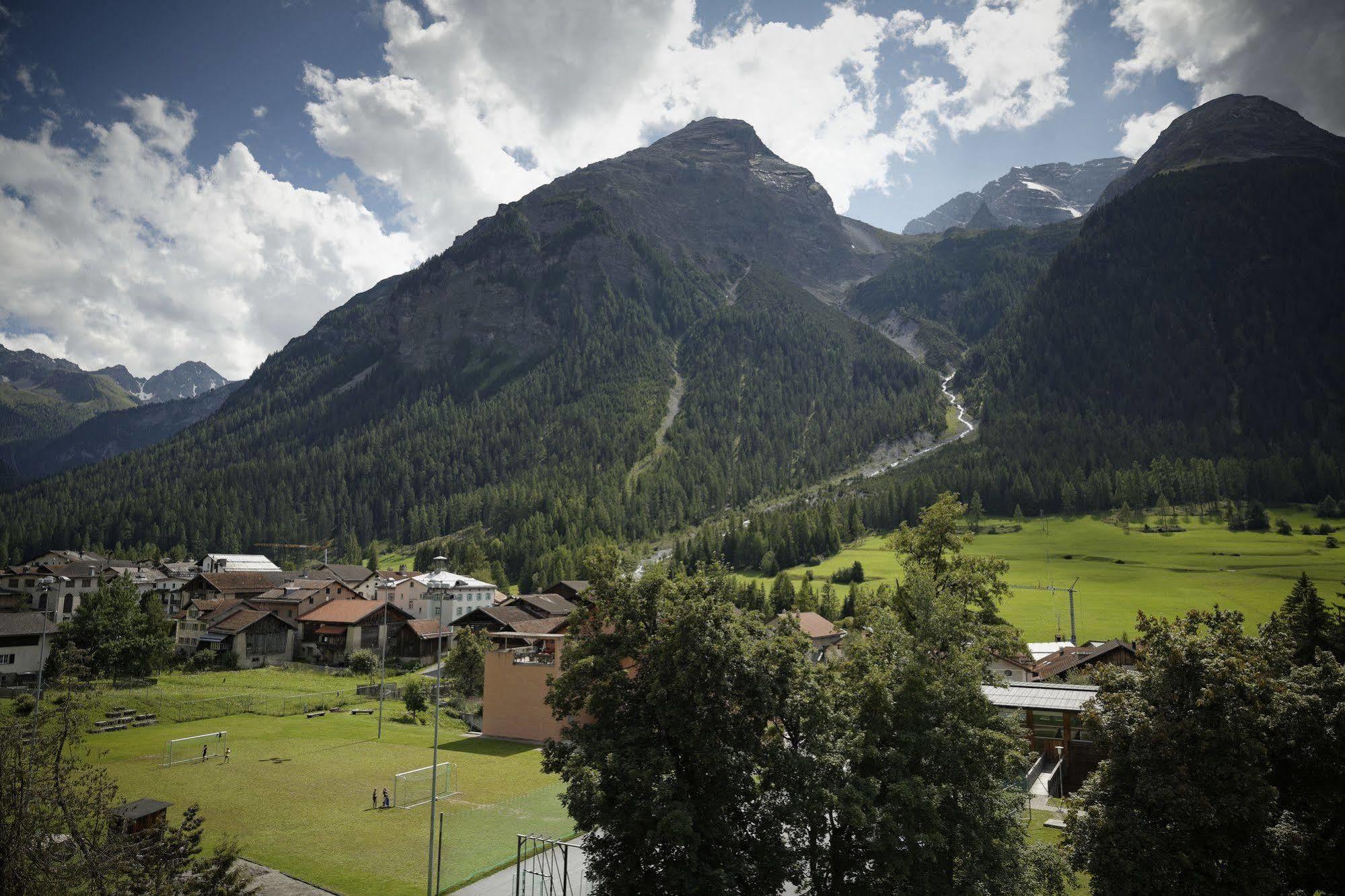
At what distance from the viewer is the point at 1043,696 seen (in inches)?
1692

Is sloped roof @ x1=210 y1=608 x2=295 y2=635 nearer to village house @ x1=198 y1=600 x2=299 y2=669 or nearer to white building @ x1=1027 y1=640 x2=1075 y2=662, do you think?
village house @ x1=198 y1=600 x2=299 y2=669

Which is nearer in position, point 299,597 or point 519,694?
point 519,694

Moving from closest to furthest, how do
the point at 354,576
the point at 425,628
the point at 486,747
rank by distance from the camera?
the point at 486,747
the point at 425,628
the point at 354,576

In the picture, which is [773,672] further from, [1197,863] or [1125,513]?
[1125,513]

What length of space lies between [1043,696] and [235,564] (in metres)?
131

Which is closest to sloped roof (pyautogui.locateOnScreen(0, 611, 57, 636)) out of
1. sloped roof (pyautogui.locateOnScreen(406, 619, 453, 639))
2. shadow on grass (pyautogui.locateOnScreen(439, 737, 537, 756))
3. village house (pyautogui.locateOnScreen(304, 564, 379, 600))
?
sloped roof (pyautogui.locateOnScreen(406, 619, 453, 639))

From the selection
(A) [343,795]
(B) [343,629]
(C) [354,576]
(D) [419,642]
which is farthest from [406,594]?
(A) [343,795]

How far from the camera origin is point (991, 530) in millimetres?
141750

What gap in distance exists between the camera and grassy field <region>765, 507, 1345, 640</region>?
8831 centimetres

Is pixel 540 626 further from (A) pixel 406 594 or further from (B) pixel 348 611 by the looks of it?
(A) pixel 406 594

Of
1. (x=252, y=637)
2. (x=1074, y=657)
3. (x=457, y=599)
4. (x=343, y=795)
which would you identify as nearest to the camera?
(x=343, y=795)

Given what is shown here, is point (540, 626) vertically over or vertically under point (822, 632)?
over

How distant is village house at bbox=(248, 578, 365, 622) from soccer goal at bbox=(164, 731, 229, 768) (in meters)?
45.0

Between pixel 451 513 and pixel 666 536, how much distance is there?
61746 millimetres
